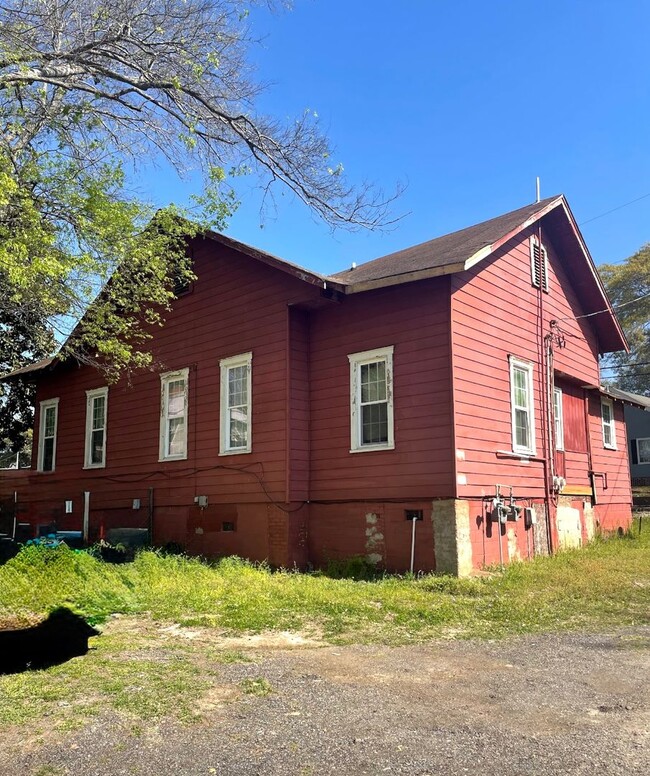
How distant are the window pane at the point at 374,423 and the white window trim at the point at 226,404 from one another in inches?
90.5

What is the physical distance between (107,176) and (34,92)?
160cm

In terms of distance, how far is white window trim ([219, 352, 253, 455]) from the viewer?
12.9 metres

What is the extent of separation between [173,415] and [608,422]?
36.9ft

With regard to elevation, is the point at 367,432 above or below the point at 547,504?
above

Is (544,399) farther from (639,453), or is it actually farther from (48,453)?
(639,453)

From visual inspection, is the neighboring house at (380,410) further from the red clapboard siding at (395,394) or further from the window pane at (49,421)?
the window pane at (49,421)

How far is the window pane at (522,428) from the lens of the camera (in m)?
12.8

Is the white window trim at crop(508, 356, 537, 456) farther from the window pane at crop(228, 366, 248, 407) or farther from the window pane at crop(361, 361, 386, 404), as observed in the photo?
the window pane at crop(228, 366, 248, 407)

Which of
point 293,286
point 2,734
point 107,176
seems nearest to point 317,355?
point 293,286

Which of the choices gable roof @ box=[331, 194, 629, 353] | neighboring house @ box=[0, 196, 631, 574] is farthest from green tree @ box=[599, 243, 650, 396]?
neighboring house @ box=[0, 196, 631, 574]

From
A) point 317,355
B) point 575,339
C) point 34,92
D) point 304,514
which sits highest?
point 34,92

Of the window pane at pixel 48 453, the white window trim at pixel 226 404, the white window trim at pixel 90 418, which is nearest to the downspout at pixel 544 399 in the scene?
the white window trim at pixel 226 404

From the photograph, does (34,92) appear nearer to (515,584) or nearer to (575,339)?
(515,584)

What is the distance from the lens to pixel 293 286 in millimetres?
12500
